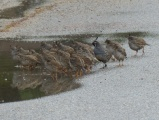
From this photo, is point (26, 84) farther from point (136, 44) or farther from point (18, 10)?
point (18, 10)

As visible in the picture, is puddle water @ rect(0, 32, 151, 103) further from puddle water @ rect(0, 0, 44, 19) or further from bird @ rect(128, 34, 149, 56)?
puddle water @ rect(0, 0, 44, 19)

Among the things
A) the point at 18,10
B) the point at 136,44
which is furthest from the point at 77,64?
the point at 18,10

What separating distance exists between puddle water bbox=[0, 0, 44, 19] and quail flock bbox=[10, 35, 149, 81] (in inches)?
474

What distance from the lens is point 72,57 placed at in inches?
665

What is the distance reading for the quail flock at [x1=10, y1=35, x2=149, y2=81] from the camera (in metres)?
16.6

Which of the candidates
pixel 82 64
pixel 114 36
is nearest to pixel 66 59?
pixel 82 64

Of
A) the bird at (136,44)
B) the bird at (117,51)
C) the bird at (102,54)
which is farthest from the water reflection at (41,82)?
the bird at (136,44)

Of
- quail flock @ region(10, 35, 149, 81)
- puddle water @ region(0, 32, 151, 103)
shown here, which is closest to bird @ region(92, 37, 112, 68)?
quail flock @ region(10, 35, 149, 81)

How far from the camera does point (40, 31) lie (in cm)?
2534

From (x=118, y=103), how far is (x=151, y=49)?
677 cm

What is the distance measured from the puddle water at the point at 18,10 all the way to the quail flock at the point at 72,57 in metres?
12.0

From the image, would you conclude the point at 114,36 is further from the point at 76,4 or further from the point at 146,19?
the point at 76,4

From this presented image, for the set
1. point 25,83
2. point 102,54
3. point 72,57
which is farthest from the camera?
point 102,54

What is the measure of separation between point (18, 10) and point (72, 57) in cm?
1691
